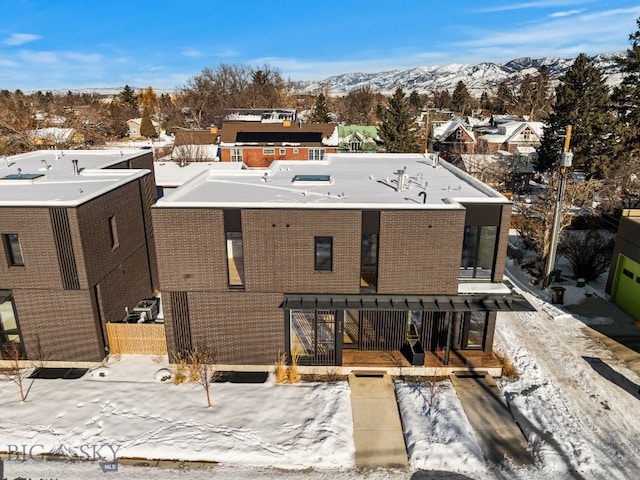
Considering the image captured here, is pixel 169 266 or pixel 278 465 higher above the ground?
pixel 169 266

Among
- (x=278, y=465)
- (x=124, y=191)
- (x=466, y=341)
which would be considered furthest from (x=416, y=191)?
(x=124, y=191)

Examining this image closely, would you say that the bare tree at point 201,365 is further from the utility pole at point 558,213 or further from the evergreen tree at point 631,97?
the evergreen tree at point 631,97

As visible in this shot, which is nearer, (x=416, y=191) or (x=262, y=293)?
(x=262, y=293)

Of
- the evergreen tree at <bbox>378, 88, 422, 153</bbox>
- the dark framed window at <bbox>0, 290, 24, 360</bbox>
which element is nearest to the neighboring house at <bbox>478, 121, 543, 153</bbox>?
the evergreen tree at <bbox>378, 88, 422, 153</bbox>

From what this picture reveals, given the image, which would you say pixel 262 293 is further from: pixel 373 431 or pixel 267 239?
pixel 373 431

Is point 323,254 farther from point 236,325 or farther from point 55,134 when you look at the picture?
point 55,134

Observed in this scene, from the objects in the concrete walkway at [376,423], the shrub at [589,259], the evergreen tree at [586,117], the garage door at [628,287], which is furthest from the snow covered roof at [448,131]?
the concrete walkway at [376,423]

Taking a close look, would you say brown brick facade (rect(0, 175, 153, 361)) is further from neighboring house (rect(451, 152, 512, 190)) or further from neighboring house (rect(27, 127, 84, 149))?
neighboring house (rect(27, 127, 84, 149))
